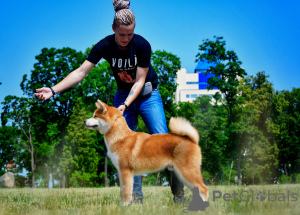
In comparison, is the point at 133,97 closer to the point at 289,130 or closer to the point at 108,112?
the point at 108,112

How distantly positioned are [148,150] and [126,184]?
693 millimetres

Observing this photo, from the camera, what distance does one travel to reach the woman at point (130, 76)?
5742 millimetres

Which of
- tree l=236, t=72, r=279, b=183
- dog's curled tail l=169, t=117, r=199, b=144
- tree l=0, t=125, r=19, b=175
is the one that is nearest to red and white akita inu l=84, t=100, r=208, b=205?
dog's curled tail l=169, t=117, r=199, b=144

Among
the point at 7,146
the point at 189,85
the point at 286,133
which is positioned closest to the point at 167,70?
the point at 286,133

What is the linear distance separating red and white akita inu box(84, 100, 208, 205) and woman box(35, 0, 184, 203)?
43cm

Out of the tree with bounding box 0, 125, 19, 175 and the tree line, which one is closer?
the tree line

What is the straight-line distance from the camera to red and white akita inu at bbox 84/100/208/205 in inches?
204

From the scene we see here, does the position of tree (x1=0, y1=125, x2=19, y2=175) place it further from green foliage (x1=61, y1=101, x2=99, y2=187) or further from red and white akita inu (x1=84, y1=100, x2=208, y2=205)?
red and white akita inu (x1=84, y1=100, x2=208, y2=205)

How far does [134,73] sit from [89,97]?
29.9 m

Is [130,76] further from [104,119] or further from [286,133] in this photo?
[286,133]

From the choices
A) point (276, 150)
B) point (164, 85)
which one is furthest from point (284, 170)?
point (164, 85)

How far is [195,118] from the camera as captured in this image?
40875 millimetres

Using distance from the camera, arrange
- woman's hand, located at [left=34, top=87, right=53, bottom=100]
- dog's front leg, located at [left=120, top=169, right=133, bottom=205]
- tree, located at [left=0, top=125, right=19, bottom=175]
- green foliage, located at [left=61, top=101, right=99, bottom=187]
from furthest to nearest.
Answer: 1. tree, located at [left=0, top=125, right=19, bottom=175]
2. green foliage, located at [left=61, top=101, right=99, bottom=187]
3. woman's hand, located at [left=34, top=87, right=53, bottom=100]
4. dog's front leg, located at [left=120, top=169, right=133, bottom=205]

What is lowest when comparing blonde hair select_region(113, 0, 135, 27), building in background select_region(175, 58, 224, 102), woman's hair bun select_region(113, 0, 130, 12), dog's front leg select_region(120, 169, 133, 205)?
dog's front leg select_region(120, 169, 133, 205)
